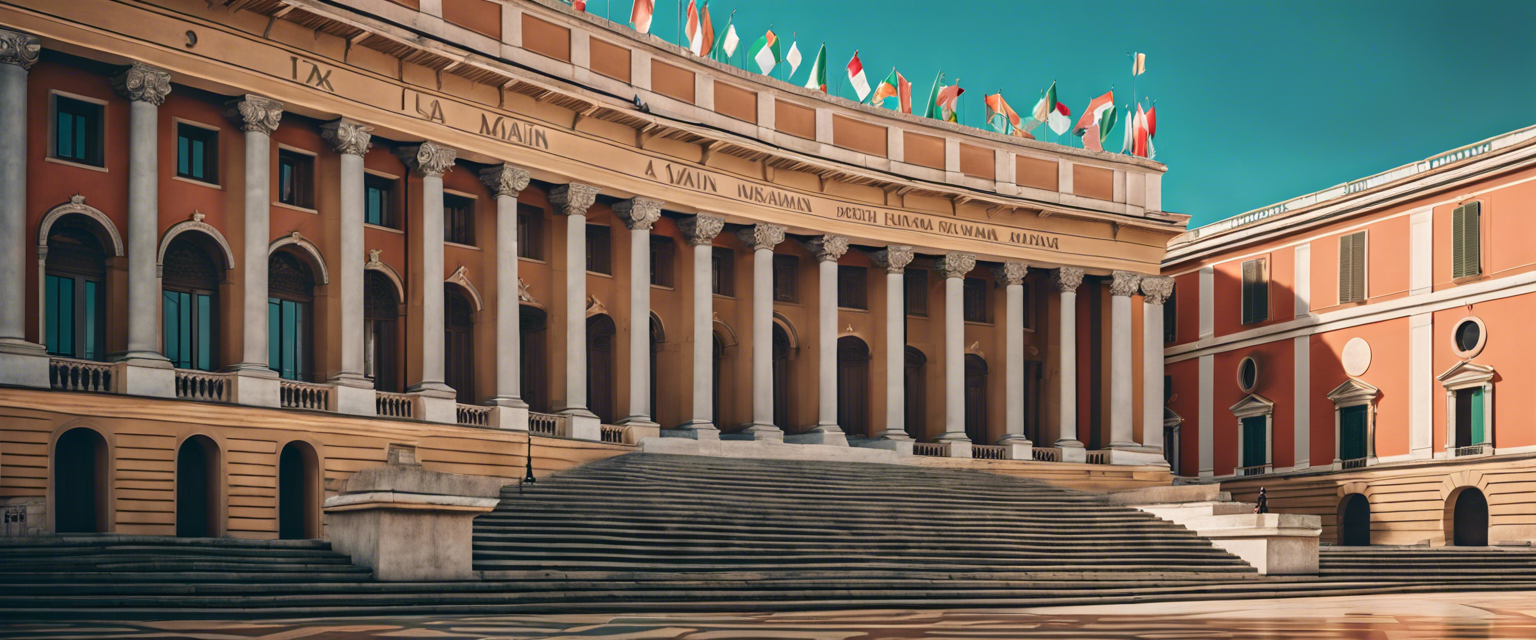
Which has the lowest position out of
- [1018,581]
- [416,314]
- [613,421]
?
[1018,581]

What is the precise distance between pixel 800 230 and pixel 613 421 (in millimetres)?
7398

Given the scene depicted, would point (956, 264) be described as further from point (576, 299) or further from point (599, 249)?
point (576, 299)

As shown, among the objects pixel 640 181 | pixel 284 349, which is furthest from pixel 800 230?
pixel 284 349

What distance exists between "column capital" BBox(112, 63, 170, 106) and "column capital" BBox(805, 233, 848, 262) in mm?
18437

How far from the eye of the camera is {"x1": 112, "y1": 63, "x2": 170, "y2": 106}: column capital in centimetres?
2652

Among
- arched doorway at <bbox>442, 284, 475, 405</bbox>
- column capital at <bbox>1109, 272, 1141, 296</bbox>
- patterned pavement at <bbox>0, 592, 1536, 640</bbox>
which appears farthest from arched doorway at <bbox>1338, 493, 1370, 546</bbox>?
arched doorway at <bbox>442, 284, 475, 405</bbox>

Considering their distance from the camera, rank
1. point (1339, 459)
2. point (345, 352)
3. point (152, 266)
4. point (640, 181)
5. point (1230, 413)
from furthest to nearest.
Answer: point (1230, 413) → point (1339, 459) → point (640, 181) → point (345, 352) → point (152, 266)

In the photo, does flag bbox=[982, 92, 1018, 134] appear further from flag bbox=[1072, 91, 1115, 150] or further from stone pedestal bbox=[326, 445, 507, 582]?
stone pedestal bbox=[326, 445, 507, 582]

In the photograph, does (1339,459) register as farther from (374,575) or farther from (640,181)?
(374,575)

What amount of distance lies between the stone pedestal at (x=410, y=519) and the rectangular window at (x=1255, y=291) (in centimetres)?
3386

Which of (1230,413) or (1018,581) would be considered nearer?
(1018,581)

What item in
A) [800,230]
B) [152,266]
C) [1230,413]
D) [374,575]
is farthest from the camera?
[1230,413]

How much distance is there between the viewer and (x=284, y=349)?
99.6ft

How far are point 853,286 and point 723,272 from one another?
4.94 metres
